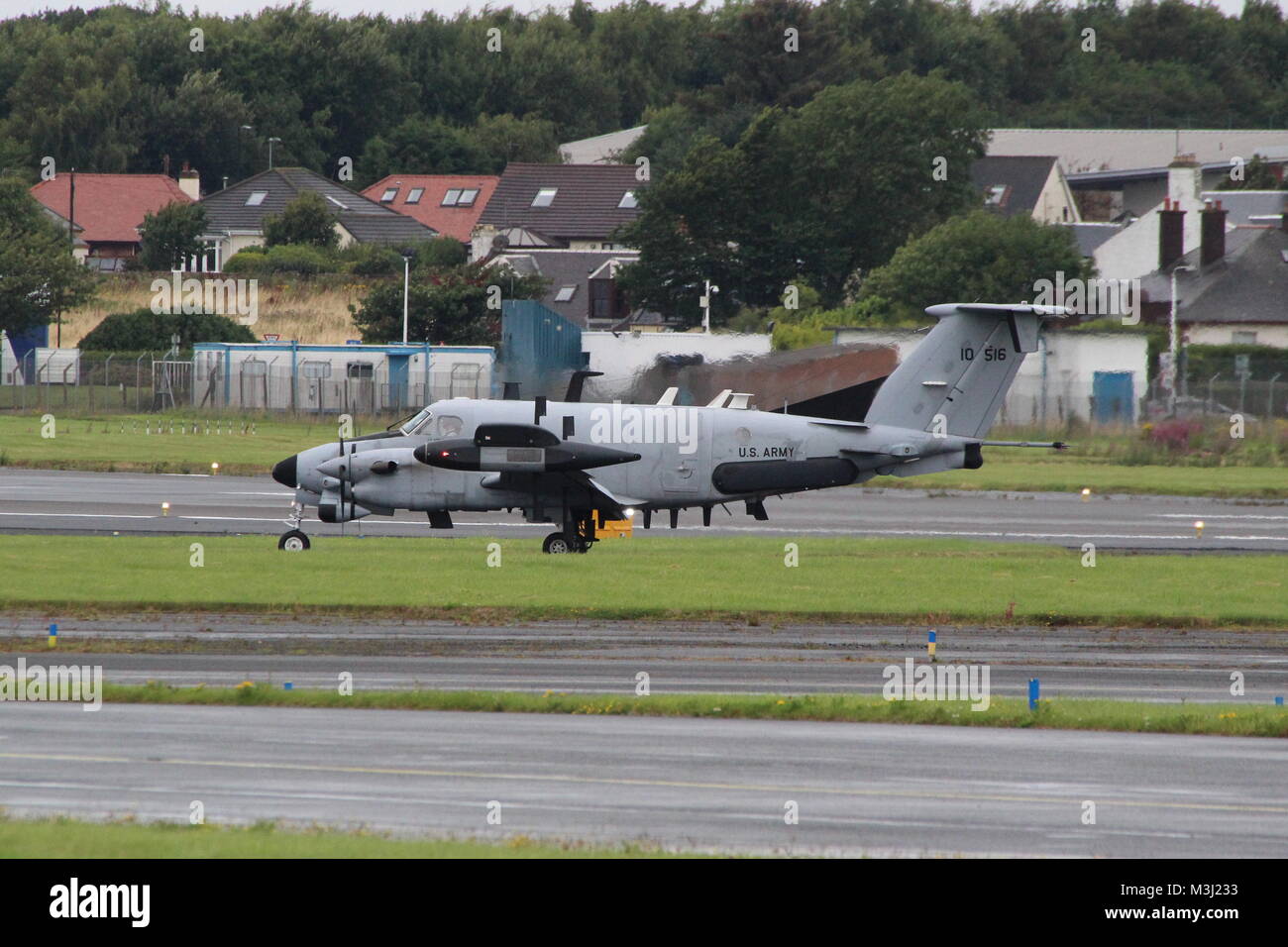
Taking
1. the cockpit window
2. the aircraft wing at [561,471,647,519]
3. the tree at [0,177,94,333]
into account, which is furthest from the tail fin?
the tree at [0,177,94,333]

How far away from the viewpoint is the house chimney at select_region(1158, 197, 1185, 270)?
6462cm

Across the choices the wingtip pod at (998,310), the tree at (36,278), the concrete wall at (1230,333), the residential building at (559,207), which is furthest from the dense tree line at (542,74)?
the wingtip pod at (998,310)

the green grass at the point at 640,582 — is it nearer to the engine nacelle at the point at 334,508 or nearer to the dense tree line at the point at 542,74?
the engine nacelle at the point at 334,508

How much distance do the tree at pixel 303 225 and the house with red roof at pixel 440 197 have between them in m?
12.8

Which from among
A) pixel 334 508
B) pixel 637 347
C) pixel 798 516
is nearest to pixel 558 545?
pixel 334 508

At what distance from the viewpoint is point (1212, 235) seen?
202ft

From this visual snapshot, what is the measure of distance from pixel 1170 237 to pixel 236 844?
60953 millimetres

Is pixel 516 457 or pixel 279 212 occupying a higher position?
pixel 279 212

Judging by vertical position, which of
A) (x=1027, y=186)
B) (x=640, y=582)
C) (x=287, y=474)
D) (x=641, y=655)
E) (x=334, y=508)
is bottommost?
(x=641, y=655)

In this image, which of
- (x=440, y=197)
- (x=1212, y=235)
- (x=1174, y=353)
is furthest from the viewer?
(x=440, y=197)

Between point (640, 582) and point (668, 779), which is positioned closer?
point (668, 779)

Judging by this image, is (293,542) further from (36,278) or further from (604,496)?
(36,278)

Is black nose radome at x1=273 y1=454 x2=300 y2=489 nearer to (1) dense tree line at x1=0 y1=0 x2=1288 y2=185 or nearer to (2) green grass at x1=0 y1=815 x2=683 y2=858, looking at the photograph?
(2) green grass at x1=0 y1=815 x2=683 y2=858
